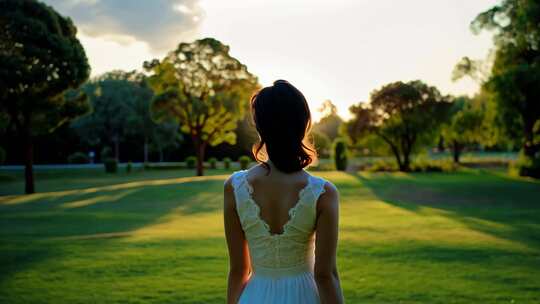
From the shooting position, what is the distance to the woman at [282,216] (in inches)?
87.2

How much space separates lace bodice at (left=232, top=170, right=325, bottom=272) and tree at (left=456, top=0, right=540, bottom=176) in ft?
87.6

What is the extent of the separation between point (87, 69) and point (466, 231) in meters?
21.7

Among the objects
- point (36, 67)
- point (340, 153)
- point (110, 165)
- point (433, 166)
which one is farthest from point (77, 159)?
point (433, 166)

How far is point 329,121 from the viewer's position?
8744cm

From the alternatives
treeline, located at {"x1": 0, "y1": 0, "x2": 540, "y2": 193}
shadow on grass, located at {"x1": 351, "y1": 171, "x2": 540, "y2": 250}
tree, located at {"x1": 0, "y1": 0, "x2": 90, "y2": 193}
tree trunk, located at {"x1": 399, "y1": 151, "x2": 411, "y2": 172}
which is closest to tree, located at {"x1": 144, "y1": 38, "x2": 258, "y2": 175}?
treeline, located at {"x1": 0, "y1": 0, "x2": 540, "y2": 193}

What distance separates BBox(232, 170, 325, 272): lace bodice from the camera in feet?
7.29

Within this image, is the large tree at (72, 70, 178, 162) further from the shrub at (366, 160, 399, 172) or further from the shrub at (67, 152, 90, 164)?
the shrub at (366, 160, 399, 172)

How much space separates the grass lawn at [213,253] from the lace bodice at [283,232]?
4.17 metres

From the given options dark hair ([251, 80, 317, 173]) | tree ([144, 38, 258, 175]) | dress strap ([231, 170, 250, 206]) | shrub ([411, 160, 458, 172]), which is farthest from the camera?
shrub ([411, 160, 458, 172])

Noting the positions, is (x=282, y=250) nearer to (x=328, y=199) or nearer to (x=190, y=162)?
(x=328, y=199)

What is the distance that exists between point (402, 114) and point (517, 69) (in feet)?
60.2

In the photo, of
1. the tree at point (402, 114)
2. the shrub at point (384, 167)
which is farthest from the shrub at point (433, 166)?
the shrub at point (384, 167)

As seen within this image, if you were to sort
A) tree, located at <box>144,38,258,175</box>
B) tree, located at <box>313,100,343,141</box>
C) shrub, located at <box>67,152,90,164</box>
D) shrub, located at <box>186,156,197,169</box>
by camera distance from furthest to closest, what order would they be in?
1. tree, located at <box>313,100,343,141</box>
2. shrub, located at <box>186,156,197,169</box>
3. shrub, located at <box>67,152,90,164</box>
4. tree, located at <box>144,38,258,175</box>

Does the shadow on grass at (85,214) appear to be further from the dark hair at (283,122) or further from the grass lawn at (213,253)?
the dark hair at (283,122)
